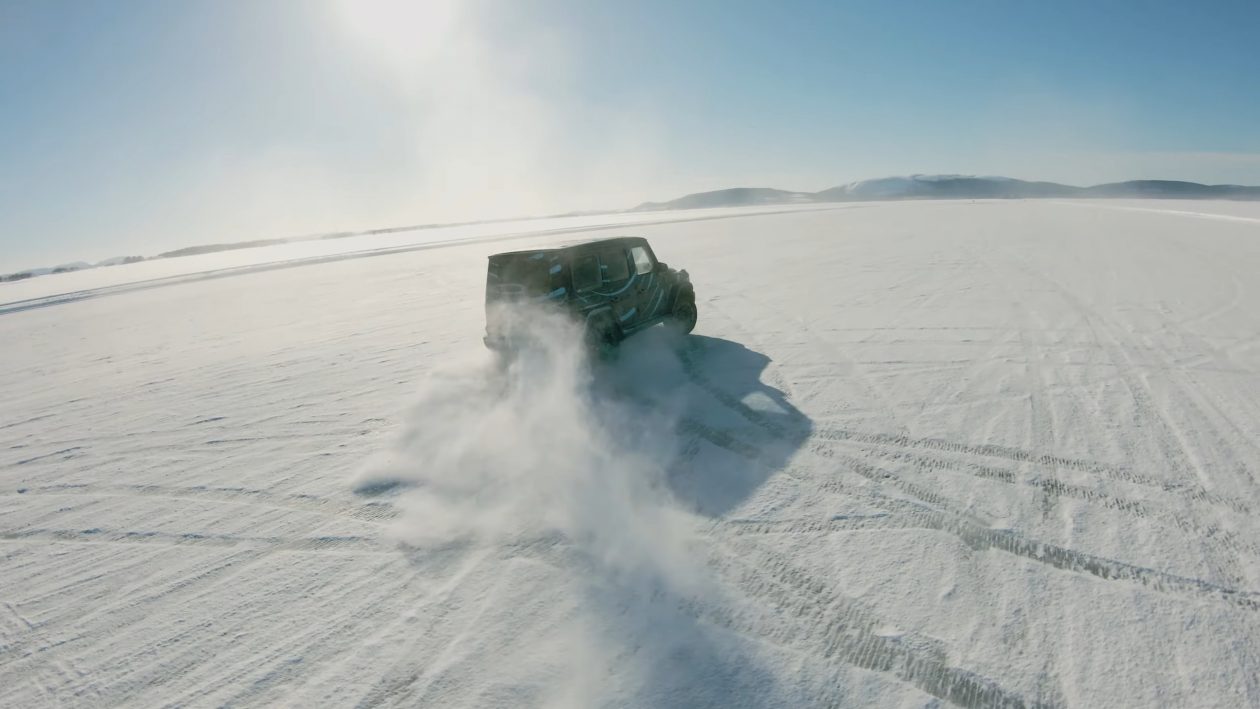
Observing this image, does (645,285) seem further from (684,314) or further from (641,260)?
(684,314)

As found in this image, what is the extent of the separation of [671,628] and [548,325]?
16.2 feet

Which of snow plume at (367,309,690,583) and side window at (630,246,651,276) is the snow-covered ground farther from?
side window at (630,246,651,276)

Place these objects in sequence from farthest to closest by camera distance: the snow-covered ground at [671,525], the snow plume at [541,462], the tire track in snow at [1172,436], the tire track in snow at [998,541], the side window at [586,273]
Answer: the side window at [586,273]
the snow plume at [541,462]
the tire track in snow at [1172,436]
the tire track in snow at [998,541]
the snow-covered ground at [671,525]

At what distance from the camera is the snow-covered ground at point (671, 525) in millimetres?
3195

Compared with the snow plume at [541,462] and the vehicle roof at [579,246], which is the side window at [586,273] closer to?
the vehicle roof at [579,246]

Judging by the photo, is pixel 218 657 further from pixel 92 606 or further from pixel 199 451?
pixel 199 451

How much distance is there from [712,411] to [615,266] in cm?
293

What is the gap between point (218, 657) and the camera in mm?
3508

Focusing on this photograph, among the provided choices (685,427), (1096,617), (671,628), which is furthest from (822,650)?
(685,427)

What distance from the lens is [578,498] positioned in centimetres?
488

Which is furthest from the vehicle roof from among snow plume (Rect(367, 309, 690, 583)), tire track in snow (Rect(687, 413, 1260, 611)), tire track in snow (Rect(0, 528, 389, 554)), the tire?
tire track in snow (Rect(687, 413, 1260, 611))

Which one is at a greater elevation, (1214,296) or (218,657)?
(1214,296)

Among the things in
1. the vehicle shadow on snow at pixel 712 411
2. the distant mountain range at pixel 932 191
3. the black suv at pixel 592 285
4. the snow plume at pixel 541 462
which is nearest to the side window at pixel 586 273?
the black suv at pixel 592 285

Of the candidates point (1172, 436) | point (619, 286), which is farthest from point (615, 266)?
point (1172, 436)
